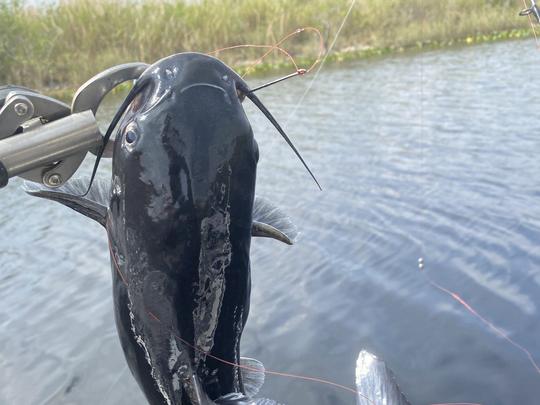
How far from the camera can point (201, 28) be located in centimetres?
1508

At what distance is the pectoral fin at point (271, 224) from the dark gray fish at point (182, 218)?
Answer: 0.01 meters

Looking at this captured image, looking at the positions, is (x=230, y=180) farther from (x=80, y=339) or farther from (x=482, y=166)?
(x=482, y=166)

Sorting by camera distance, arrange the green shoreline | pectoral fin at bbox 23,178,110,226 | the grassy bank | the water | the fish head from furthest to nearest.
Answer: the green shoreline, the grassy bank, the water, pectoral fin at bbox 23,178,110,226, the fish head

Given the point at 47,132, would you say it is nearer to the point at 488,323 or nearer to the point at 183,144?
the point at 183,144

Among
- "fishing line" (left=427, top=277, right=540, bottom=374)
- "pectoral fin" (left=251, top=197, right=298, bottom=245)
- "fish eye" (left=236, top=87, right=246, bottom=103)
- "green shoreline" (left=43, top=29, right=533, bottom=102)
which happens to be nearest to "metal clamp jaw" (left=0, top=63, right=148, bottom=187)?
"fish eye" (left=236, top=87, right=246, bottom=103)

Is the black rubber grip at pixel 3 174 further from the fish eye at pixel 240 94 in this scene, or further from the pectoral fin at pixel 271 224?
the pectoral fin at pixel 271 224

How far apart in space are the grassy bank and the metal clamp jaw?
13178mm

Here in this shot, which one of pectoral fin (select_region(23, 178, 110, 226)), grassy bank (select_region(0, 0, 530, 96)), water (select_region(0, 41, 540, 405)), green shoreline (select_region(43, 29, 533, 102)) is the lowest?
green shoreline (select_region(43, 29, 533, 102))

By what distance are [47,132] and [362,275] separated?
3235mm

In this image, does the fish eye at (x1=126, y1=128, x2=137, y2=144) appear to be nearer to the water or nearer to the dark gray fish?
the dark gray fish

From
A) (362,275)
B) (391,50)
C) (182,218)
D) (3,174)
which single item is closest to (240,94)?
(182,218)

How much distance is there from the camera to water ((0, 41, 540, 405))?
3.44 metres

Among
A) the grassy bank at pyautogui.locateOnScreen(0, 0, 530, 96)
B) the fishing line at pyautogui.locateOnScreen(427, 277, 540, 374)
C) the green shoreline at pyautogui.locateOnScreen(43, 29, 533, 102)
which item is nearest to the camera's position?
the fishing line at pyautogui.locateOnScreen(427, 277, 540, 374)

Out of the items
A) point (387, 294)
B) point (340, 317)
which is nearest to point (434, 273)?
point (387, 294)
